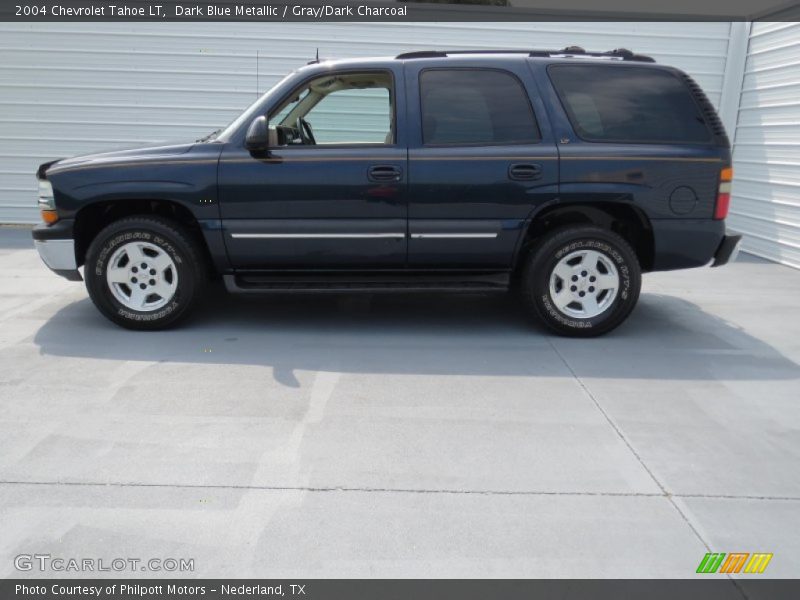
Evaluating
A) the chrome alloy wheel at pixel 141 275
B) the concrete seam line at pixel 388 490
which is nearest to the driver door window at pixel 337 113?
the chrome alloy wheel at pixel 141 275

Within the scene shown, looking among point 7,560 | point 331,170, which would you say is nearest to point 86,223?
point 331,170

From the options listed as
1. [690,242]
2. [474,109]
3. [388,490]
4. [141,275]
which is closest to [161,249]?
[141,275]

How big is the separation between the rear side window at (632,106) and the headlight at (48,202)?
3.68 meters

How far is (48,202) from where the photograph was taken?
205 inches

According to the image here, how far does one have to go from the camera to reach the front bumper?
5.14 meters

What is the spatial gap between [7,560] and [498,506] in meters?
1.86

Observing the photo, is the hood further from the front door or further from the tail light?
the tail light

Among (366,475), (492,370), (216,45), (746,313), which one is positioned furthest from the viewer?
(216,45)

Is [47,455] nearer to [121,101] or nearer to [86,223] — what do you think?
[86,223]

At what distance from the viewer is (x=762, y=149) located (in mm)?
8945

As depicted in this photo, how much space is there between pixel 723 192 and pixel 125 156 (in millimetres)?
4252
